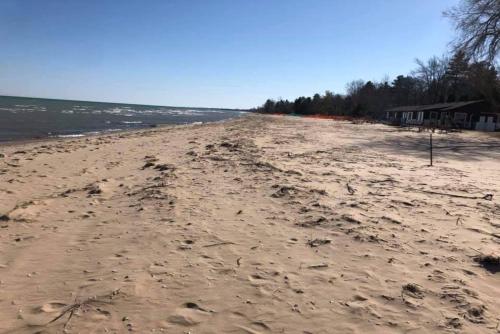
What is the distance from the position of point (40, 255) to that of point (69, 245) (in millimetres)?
387

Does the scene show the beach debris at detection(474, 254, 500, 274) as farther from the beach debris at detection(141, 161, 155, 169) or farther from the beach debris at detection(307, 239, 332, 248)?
the beach debris at detection(141, 161, 155, 169)

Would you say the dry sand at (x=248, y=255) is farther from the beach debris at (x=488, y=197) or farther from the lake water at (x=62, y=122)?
the lake water at (x=62, y=122)

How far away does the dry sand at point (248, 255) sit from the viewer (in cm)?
328

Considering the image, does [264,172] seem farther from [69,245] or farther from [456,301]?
[456,301]

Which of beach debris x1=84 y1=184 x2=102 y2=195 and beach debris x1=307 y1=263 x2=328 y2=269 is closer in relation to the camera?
beach debris x1=307 y1=263 x2=328 y2=269

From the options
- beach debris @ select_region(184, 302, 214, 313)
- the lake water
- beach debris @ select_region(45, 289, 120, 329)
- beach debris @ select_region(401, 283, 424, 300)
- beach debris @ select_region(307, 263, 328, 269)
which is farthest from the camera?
the lake water

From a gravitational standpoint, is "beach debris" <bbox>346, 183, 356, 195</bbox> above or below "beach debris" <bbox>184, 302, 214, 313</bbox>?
above

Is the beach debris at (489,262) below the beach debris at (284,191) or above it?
below

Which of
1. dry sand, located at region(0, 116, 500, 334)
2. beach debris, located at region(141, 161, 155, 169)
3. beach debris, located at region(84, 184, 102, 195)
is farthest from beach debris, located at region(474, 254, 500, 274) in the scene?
beach debris, located at region(141, 161, 155, 169)

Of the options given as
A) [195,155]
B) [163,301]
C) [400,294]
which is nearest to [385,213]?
[400,294]

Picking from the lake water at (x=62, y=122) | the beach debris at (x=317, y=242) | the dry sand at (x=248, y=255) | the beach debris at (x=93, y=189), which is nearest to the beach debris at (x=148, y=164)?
the dry sand at (x=248, y=255)

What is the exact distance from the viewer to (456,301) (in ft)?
11.8

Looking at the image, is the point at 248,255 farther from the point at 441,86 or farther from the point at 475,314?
the point at 441,86

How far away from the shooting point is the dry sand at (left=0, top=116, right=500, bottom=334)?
328 cm
